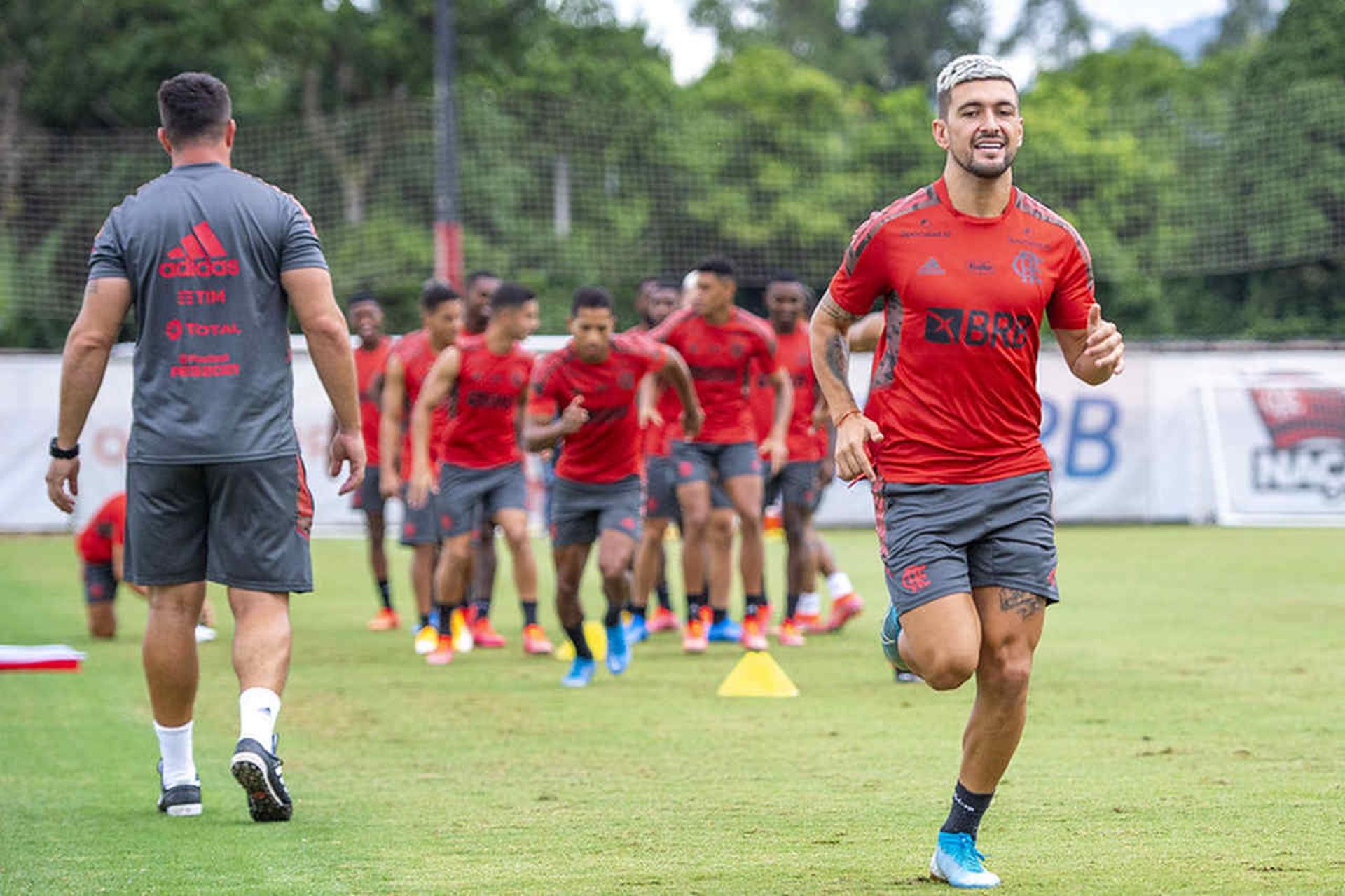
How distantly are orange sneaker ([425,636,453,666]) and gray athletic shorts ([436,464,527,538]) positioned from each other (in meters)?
0.67

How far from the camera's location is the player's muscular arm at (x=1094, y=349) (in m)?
5.64

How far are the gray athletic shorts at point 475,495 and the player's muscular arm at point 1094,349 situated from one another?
282 inches

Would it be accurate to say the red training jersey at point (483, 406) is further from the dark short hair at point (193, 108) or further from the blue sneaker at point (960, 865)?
the blue sneaker at point (960, 865)

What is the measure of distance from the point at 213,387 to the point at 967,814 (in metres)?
2.86

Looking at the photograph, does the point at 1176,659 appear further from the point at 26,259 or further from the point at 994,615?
the point at 26,259

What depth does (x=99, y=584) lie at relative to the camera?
542 inches

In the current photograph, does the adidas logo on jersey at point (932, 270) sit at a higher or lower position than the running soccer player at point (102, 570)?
higher

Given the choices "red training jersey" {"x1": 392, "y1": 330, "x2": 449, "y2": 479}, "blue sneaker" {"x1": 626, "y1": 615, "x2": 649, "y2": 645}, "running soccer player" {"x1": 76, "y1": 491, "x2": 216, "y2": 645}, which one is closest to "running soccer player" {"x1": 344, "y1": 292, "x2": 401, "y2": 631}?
"red training jersey" {"x1": 392, "y1": 330, "x2": 449, "y2": 479}

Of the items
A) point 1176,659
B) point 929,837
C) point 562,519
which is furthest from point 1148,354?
point 929,837

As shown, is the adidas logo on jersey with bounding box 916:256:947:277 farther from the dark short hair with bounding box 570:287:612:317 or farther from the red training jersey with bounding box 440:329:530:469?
the red training jersey with bounding box 440:329:530:469

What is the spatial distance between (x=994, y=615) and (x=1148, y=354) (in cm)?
2091

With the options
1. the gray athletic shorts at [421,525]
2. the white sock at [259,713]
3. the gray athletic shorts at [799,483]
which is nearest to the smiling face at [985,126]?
the white sock at [259,713]

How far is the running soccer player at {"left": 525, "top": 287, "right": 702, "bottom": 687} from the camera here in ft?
36.0

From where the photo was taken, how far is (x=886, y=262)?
5.72 m
